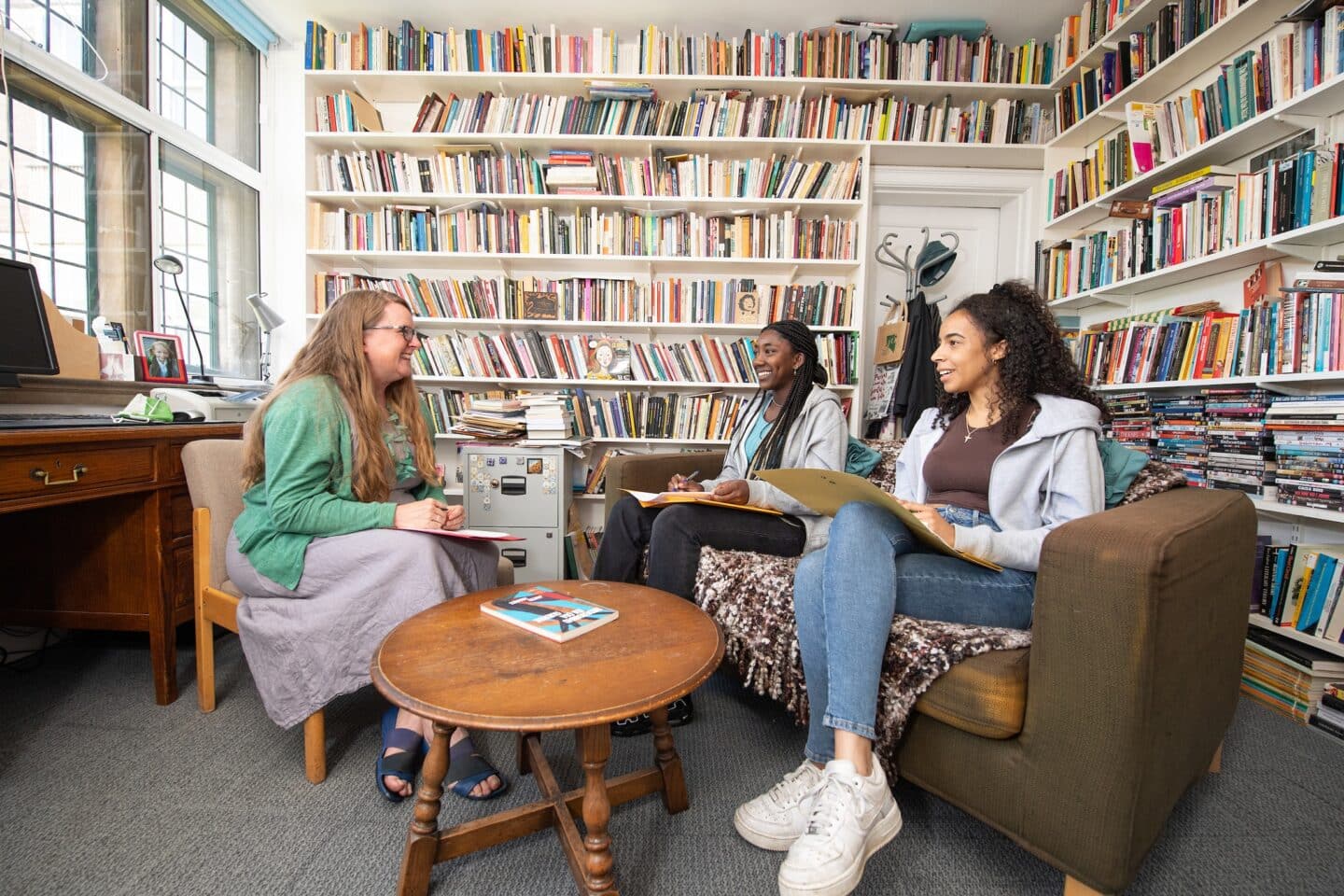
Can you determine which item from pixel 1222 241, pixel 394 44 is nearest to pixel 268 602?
pixel 394 44

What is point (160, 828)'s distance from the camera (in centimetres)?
114

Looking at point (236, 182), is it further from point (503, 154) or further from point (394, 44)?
point (503, 154)

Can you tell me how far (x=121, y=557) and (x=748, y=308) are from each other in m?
2.50

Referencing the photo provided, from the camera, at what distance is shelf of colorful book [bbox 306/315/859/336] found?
2924mm

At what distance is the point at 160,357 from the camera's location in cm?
208

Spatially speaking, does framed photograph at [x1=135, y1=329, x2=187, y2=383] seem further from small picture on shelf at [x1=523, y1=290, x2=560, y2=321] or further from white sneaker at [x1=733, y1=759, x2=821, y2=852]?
white sneaker at [x1=733, y1=759, x2=821, y2=852]

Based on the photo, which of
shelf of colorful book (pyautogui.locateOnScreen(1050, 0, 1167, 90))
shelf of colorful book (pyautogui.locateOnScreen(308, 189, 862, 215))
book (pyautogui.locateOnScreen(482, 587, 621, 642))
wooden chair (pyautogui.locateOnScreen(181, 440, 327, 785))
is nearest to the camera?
book (pyautogui.locateOnScreen(482, 587, 621, 642))

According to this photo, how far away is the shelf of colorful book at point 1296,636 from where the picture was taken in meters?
1.60

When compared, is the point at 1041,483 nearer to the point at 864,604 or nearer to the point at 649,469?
the point at 864,604

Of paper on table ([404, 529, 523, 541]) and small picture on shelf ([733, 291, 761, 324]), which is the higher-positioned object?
small picture on shelf ([733, 291, 761, 324])

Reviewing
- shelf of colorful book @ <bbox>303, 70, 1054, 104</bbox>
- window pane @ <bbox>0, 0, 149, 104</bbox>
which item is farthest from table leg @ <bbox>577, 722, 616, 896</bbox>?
shelf of colorful book @ <bbox>303, 70, 1054, 104</bbox>

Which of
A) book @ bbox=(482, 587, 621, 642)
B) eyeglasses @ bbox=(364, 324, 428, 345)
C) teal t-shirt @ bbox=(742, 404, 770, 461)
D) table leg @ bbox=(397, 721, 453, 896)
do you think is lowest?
table leg @ bbox=(397, 721, 453, 896)

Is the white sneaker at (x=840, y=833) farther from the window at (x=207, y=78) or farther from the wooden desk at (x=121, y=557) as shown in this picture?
the window at (x=207, y=78)

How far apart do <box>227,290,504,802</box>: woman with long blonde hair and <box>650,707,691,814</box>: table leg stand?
0.36 m
